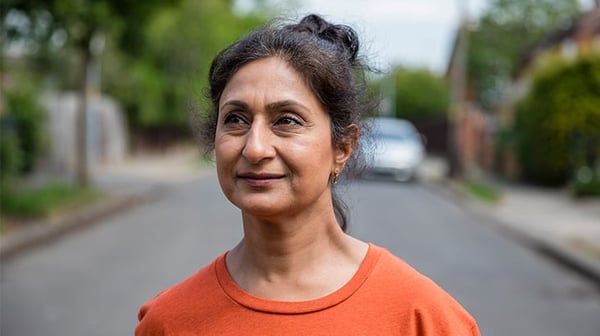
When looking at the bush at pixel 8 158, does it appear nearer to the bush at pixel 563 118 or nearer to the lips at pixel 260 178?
the bush at pixel 563 118

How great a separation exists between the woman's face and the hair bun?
22 centimetres

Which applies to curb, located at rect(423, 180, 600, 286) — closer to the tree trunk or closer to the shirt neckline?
the tree trunk

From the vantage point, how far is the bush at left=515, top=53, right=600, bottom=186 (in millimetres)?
22672

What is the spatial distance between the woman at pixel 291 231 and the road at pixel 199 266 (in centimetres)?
68

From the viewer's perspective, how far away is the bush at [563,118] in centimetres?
2267

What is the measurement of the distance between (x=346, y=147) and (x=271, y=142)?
0.23m

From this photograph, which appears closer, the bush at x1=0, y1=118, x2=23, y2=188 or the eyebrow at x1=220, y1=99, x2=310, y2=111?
the eyebrow at x1=220, y1=99, x2=310, y2=111

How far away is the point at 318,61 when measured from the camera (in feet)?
6.63

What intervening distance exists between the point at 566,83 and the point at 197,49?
1805 cm

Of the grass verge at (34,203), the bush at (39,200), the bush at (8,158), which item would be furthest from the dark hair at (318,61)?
the bush at (39,200)

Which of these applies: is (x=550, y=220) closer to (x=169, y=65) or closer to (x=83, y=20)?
(x=83, y=20)

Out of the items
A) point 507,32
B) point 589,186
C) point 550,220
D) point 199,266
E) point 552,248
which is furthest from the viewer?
point 507,32

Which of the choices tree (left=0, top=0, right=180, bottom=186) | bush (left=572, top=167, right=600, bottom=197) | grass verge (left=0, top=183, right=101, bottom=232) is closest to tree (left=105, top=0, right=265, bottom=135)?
tree (left=0, top=0, right=180, bottom=186)

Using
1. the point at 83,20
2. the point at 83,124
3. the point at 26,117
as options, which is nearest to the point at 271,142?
the point at 83,20
